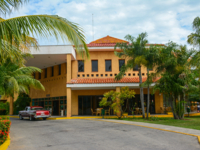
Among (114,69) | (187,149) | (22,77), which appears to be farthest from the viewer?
(114,69)

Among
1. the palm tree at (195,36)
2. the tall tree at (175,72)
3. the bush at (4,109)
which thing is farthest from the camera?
the bush at (4,109)

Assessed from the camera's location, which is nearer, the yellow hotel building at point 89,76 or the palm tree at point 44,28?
the palm tree at point 44,28

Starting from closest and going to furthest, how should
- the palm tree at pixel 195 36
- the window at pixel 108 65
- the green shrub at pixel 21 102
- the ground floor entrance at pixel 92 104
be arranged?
the palm tree at pixel 195 36 → the window at pixel 108 65 → the ground floor entrance at pixel 92 104 → the green shrub at pixel 21 102

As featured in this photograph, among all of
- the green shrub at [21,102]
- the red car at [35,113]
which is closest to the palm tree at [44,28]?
the red car at [35,113]

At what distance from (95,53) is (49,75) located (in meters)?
7.97

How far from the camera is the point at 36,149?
7480 mm

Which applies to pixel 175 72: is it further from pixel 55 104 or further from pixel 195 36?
pixel 55 104

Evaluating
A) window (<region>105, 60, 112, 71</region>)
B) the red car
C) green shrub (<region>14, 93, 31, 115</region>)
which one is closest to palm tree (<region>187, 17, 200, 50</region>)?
window (<region>105, 60, 112, 71</region>)

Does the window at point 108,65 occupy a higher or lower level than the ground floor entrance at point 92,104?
higher

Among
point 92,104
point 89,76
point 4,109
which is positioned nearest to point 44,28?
point 89,76

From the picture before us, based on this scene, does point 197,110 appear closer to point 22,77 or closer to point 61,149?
point 22,77

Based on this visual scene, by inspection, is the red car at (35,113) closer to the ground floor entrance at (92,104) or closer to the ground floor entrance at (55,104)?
the ground floor entrance at (55,104)

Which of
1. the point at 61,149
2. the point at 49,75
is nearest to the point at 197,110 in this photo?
the point at 49,75

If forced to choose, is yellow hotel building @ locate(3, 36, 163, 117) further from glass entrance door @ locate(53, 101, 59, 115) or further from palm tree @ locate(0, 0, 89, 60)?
palm tree @ locate(0, 0, 89, 60)
